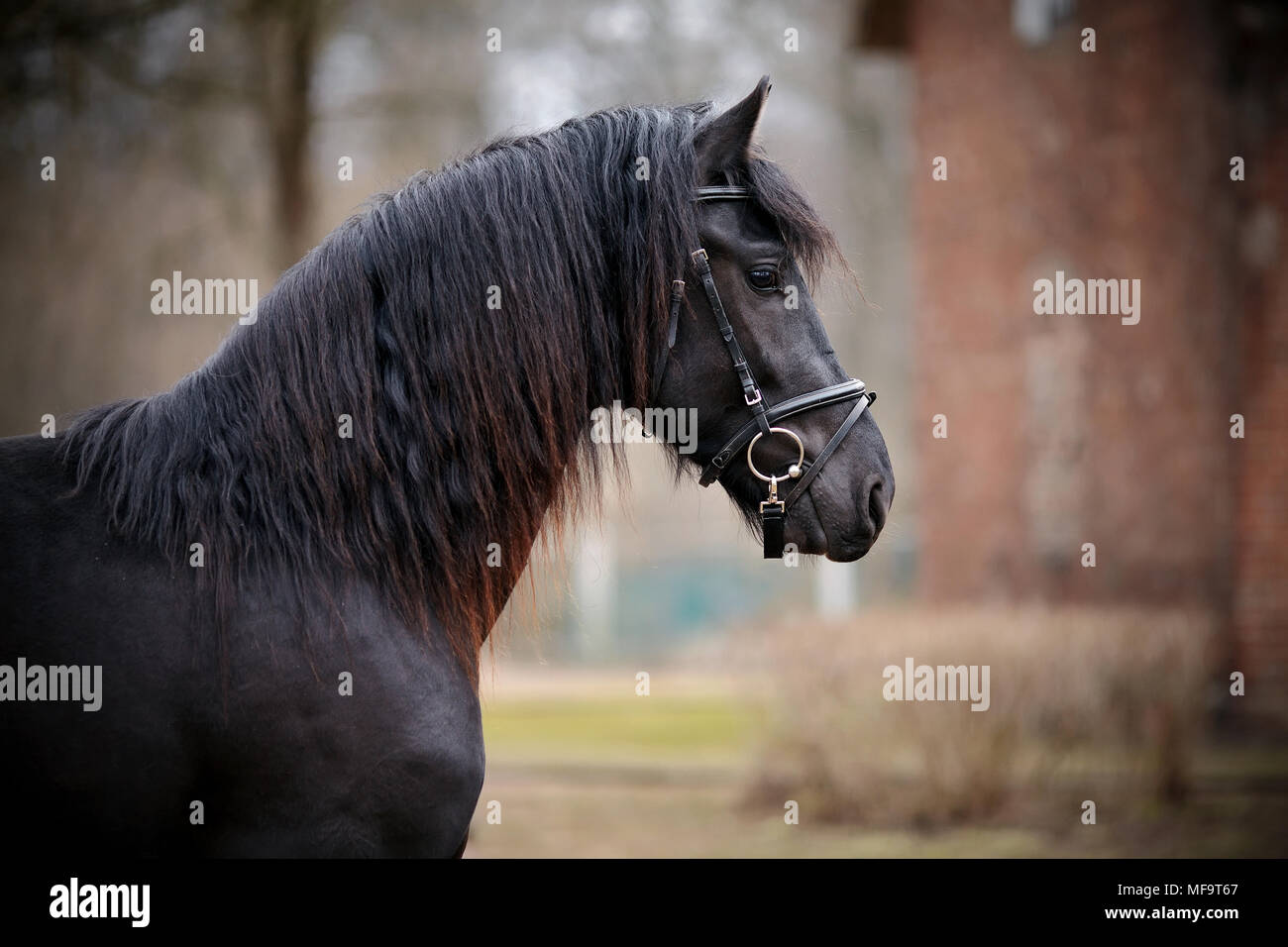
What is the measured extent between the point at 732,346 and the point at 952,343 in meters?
10.4

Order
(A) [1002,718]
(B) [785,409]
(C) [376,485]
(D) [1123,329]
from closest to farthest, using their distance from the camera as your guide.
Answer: (C) [376,485]
(B) [785,409]
(A) [1002,718]
(D) [1123,329]

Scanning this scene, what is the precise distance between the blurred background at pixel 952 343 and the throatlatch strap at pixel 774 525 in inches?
192

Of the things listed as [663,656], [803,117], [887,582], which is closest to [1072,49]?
[803,117]

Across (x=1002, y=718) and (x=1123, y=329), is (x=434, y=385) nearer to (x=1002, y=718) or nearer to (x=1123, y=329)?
(x=1002, y=718)

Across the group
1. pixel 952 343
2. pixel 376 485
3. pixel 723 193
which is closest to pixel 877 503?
pixel 723 193

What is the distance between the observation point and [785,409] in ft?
9.64

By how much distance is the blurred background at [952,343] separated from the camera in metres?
8.09

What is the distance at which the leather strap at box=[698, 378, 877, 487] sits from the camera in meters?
2.94

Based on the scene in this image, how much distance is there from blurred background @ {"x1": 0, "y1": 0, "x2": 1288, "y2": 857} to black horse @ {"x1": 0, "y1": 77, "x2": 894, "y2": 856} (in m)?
4.91

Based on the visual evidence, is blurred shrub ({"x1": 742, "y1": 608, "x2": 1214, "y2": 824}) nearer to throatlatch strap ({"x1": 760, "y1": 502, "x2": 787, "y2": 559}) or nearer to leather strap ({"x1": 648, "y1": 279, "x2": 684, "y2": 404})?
throatlatch strap ({"x1": 760, "y1": 502, "x2": 787, "y2": 559})

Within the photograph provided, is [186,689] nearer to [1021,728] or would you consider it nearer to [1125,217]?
[1021,728]

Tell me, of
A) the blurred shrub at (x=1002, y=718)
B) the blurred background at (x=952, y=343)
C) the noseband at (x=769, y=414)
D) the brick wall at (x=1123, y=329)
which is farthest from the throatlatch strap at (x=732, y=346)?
the brick wall at (x=1123, y=329)

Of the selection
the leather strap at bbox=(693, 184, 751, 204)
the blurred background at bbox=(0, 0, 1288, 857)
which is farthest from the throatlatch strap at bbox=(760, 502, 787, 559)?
the blurred background at bbox=(0, 0, 1288, 857)

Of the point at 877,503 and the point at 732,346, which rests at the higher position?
the point at 732,346
